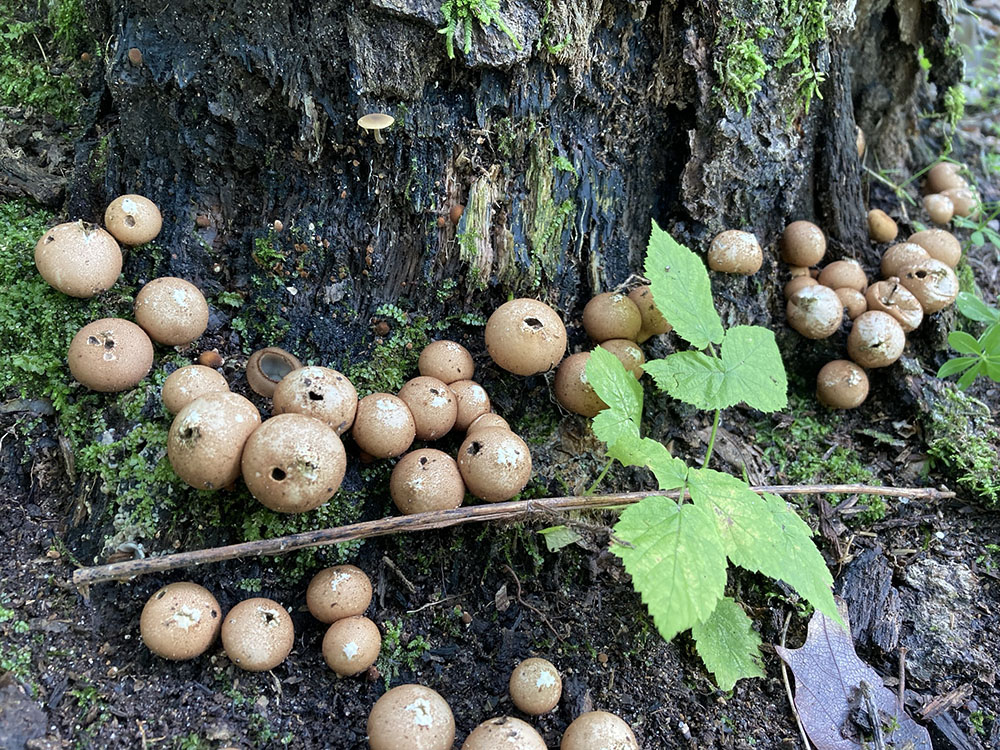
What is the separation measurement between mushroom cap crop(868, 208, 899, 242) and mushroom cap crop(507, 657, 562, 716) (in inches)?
153

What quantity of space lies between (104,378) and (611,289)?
104 inches

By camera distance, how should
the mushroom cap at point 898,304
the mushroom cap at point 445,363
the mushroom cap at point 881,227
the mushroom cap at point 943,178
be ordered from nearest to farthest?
the mushroom cap at point 445,363 → the mushroom cap at point 898,304 → the mushroom cap at point 881,227 → the mushroom cap at point 943,178

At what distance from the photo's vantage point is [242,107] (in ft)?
11.5

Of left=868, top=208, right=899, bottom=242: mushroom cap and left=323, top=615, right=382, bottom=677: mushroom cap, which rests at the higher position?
left=868, top=208, right=899, bottom=242: mushroom cap

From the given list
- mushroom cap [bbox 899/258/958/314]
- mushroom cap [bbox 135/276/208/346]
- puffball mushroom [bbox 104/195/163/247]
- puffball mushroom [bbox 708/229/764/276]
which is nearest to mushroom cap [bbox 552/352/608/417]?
puffball mushroom [bbox 708/229/764/276]

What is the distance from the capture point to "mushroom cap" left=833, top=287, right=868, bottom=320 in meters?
4.47

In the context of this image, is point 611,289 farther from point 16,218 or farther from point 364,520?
point 16,218

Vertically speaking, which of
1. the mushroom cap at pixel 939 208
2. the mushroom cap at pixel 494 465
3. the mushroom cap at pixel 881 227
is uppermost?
the mushroom cap at pixel 939 208

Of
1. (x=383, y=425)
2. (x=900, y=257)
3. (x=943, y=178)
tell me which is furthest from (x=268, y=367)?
(x=943, y=178)

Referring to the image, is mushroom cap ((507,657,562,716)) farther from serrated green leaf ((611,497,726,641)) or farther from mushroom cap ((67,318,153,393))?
mushroom cap ((67,318,153,393))

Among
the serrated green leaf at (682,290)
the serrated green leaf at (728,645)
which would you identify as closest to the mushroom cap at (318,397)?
the serrated green leaf at (682,290)

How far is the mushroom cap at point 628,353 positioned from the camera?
146 inches

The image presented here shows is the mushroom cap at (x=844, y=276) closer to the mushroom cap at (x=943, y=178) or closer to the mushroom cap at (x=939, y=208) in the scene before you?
the mushroom cap at (x=939, y=208)

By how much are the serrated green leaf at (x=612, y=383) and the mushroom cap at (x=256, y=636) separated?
171 centimetres
